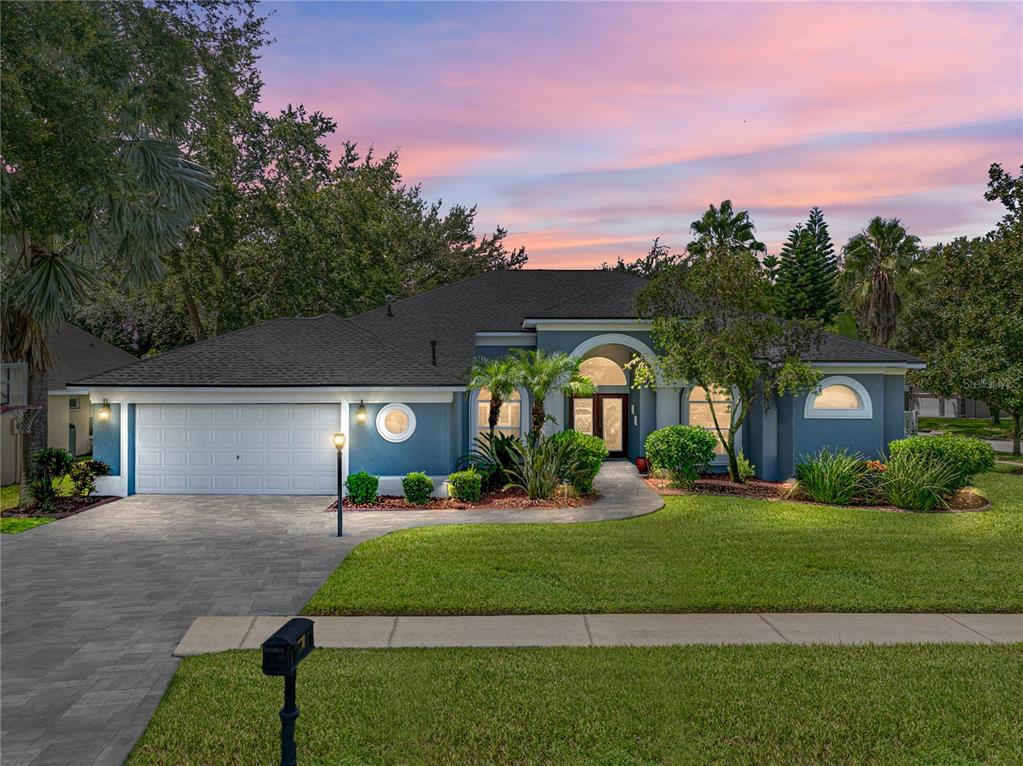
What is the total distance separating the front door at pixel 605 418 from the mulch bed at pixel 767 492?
296 centimetres

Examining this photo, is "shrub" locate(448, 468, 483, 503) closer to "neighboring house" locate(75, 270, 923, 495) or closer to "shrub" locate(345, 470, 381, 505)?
"neighboring house" locate(75, 270, 923, 495)

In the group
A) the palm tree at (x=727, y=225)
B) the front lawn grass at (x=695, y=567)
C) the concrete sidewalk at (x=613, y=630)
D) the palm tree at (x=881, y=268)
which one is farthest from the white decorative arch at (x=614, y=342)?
the palm tree at (x=881, y=268)

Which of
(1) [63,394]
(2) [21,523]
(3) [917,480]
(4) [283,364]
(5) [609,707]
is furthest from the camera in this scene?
(1) [63,394]

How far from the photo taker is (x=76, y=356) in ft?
86.8

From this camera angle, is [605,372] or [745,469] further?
[605,372]

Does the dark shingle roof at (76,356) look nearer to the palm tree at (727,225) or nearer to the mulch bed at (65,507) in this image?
the mulch bed at (65,507)

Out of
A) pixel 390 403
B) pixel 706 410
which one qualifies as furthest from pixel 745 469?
pixel 390 403

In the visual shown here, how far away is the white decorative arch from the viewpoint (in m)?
Answer: 19.7

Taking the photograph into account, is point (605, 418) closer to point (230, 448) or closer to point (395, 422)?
point (395, 422)

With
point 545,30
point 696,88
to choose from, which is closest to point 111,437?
point 545,30

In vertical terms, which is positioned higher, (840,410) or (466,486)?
(840,410)

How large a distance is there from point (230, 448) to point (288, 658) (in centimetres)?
1430

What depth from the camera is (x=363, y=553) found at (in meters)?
11.1

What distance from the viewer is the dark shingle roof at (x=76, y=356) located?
24.0 m
